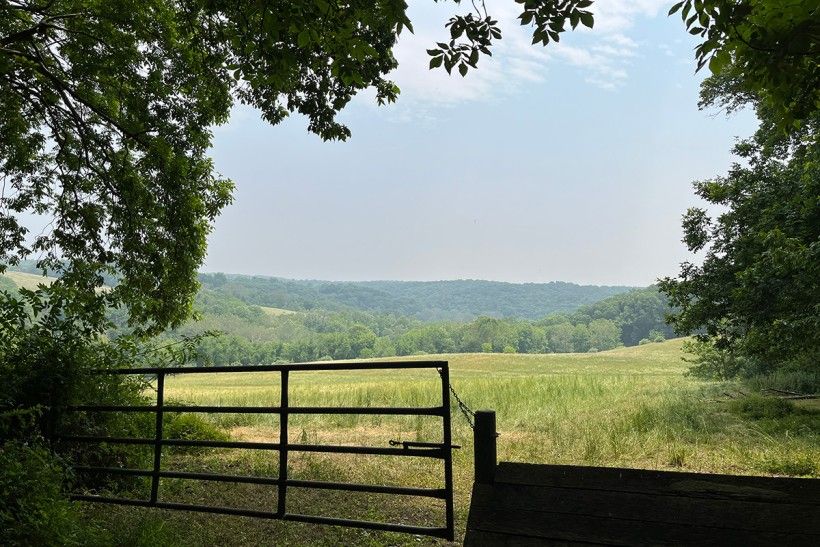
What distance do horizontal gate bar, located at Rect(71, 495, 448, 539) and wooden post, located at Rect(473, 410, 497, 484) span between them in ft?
6.54

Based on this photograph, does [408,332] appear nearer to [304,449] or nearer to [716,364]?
[716,364]

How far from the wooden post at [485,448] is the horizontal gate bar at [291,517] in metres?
1.99

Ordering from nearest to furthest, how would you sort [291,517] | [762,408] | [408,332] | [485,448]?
[485,448] < [291,517] < [762,408] < [408,332]

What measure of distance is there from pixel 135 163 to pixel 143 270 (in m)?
2.10

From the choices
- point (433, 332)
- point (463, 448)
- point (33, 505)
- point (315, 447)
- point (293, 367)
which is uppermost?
point (293, 367)

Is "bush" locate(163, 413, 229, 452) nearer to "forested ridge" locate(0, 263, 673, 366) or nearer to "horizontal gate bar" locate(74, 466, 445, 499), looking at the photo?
"horizontal gate bar" locate(74, 466, 445, 499)

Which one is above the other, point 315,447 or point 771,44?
point 771,44

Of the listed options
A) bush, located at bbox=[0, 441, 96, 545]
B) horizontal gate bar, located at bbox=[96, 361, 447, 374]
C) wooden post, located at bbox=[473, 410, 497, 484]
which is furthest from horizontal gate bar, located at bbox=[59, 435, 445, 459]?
wooden post, located at bbox=[473, 410, 497, 484]

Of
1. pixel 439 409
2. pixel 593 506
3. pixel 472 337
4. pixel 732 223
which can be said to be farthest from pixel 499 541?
pixel 472 337

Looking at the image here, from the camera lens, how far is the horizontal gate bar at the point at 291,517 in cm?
452

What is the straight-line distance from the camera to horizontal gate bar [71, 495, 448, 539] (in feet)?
14.8

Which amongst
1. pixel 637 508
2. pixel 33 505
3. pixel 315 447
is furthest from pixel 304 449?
pixel 637 508

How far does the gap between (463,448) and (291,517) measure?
5017 mm

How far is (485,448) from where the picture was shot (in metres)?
2.61
